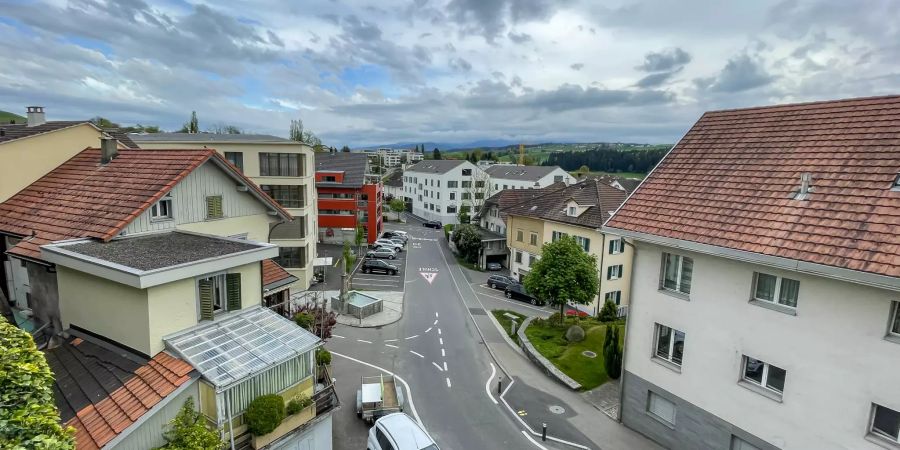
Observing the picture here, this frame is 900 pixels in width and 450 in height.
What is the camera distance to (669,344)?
16.5 meters

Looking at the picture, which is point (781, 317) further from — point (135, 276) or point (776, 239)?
point (135, 276)

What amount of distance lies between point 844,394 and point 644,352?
6.16m

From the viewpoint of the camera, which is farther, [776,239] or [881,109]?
[881,109]

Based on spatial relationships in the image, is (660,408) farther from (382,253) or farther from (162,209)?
(382,253)

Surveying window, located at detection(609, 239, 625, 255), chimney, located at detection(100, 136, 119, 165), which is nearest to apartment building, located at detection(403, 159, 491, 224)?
window, located at detection(609, 239, 625, 255)

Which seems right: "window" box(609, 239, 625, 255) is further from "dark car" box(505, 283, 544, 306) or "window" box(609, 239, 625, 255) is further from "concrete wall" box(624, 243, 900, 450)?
"concrete wall" box(624, 243, 900, 450)

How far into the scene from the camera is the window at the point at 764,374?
1343 centimetres

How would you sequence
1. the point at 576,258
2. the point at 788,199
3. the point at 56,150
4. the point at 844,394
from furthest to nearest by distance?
the point at 576,258 → the point at 56,150 → the point at 788,199 → the point at 844,394

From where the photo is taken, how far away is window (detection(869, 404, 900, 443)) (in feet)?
36.9

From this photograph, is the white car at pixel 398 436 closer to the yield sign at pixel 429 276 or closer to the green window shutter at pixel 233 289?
the green window shutter at pixel 233 289

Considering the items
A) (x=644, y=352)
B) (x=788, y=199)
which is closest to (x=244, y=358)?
(x=644, y=352)

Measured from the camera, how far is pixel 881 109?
1441 centimetres

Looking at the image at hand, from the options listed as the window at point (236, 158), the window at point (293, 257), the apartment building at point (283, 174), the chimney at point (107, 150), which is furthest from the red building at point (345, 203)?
→ the chimney at point (107, 150)

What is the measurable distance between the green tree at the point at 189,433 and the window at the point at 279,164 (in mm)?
27411
